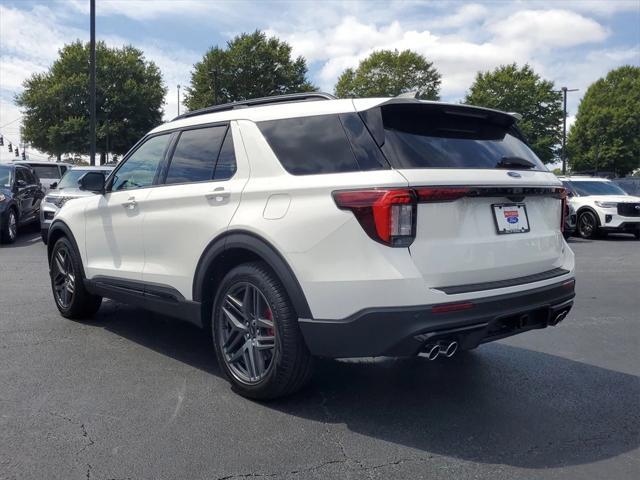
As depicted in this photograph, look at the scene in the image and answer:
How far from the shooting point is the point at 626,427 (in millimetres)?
3541

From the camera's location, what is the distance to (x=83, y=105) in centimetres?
4481

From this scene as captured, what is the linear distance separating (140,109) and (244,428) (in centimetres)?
4559

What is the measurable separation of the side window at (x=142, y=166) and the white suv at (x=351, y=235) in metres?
0.37

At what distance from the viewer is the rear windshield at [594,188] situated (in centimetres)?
1745

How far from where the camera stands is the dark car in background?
12711 mm

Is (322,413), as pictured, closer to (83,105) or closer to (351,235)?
(351,235)

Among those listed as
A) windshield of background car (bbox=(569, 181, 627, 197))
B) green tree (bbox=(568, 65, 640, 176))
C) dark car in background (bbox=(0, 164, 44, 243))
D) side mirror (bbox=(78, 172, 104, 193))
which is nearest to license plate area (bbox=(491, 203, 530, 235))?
side mirror (bbox=(78, 172, 104, 193))

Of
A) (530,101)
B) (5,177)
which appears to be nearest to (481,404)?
(5,177)

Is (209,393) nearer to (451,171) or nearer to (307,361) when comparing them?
(307,361)

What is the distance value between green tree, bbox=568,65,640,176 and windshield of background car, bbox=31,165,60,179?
49.6m

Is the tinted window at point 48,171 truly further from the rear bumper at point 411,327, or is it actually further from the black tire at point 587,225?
the rear bumper at point 411,327

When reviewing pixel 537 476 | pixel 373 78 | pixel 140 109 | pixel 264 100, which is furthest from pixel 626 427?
pixel 373 78

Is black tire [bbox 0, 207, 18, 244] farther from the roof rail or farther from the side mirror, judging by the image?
the roof rail

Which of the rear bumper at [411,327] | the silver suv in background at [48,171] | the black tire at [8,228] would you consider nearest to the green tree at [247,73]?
the silver suv in background at [48,171]
